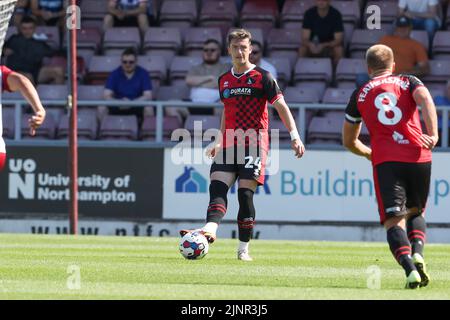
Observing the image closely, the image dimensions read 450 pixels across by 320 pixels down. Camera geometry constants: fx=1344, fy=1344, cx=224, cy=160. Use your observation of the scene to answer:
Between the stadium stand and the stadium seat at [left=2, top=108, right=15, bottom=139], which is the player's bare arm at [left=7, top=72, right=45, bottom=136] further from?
the stadium seat at [left=2, top=108, right=15, bottom=139]

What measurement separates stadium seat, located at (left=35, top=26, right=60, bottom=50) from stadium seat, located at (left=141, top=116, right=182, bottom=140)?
310cm

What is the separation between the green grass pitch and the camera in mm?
10305

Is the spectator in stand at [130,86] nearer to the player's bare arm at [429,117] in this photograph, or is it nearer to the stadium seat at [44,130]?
the stadium seat at [44,130]

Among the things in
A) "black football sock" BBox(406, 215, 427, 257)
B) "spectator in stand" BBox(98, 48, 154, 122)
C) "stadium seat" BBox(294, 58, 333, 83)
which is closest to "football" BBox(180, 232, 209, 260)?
"black football sock" BBox(406, 215, 427, 257)

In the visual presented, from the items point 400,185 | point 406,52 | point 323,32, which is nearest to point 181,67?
point 323,32

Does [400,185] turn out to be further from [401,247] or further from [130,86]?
[130,86]

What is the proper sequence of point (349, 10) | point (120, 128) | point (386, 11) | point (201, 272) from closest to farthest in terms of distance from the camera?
point (201, 272) → point (120, 128) → point (386, 11) → point (349, 10)

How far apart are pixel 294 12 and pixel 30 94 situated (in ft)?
46.5

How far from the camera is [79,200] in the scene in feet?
72.4

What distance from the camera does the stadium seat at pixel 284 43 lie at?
77.7 ft

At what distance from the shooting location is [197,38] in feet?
79.3

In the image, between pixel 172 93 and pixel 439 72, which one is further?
pixel 172 93
